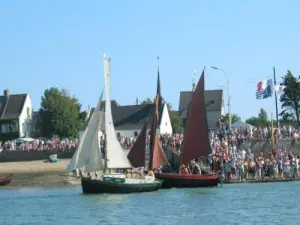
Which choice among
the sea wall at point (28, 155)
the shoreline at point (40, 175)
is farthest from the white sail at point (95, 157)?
the sea wall at point (28, 155)

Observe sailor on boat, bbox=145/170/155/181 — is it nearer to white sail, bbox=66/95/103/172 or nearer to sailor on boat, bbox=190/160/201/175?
white sail, bbox=66/95/103/172

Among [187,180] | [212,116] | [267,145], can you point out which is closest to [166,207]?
[187,180]

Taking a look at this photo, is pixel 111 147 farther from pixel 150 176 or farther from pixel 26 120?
pixel 26 120

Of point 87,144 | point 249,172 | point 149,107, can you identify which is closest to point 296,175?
point 249,172

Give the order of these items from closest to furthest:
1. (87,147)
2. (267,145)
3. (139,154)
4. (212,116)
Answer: (87,147) → (139,154) → (267,145) → (212,116)

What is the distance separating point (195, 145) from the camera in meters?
58.3

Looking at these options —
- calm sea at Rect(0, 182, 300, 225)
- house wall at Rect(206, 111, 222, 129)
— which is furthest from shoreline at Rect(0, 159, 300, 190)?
house wall at Rect(206, 111, 222, 129)

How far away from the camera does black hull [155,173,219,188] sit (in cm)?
5672

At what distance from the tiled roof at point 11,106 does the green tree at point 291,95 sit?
1466 inches

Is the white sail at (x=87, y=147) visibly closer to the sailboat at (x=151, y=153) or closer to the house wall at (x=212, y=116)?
the sailboat at (x=151, y=153)

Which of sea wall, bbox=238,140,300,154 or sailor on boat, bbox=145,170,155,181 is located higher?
sea wall, bbox=238,140,300,154

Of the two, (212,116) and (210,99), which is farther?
(210,99)

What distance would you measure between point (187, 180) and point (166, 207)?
39.8 ft

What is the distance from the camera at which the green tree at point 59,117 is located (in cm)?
11100
